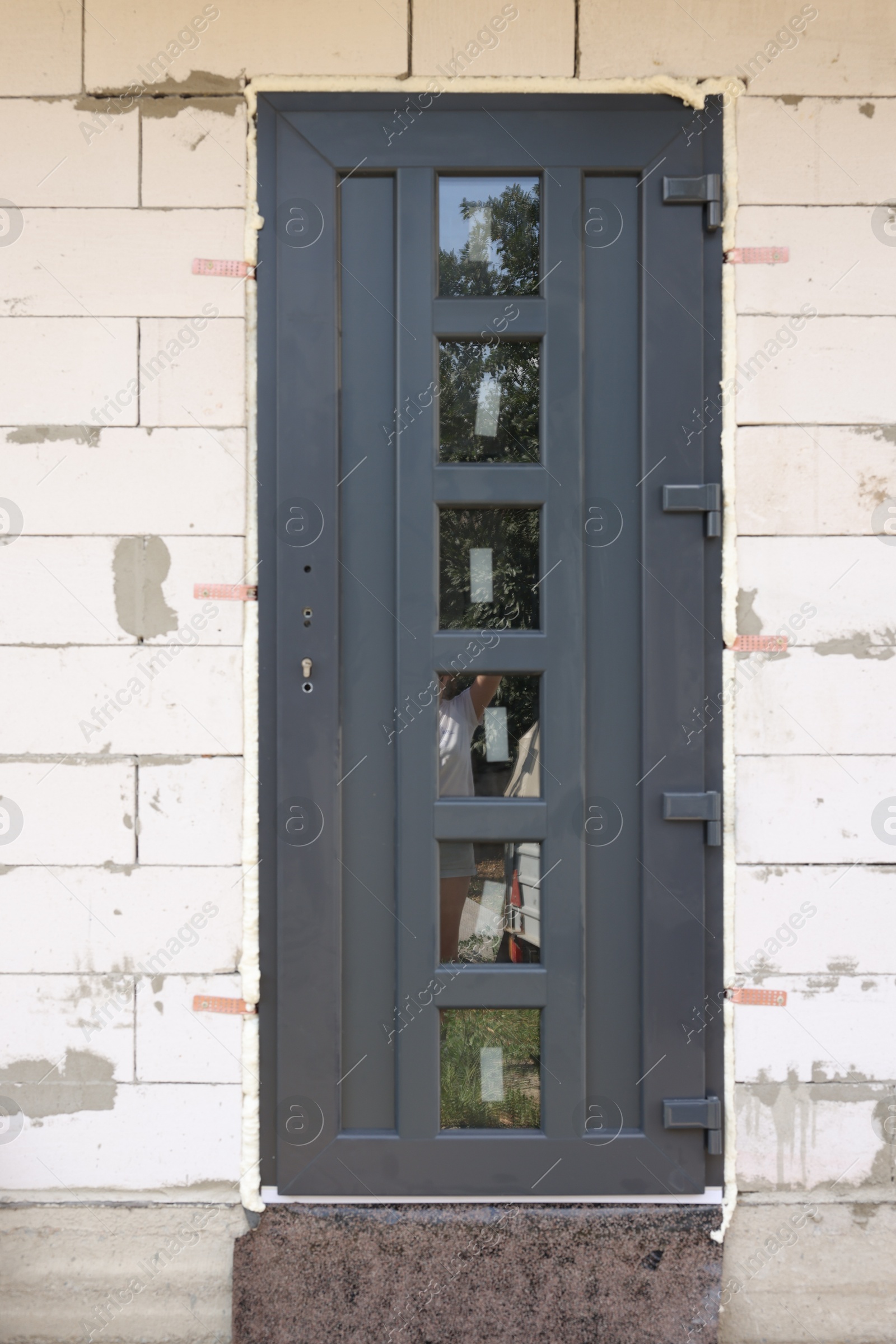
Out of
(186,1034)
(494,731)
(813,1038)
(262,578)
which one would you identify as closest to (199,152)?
(262,578)

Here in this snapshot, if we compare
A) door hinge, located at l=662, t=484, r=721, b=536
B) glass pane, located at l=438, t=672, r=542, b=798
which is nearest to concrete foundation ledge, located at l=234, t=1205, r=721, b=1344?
glass pane, located at l=438, t=672, r=542, b=798

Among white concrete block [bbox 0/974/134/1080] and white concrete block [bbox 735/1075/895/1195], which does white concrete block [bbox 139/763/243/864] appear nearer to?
white concrete block [bbox 0/974/134/1080]

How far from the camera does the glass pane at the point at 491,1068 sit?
1989mm

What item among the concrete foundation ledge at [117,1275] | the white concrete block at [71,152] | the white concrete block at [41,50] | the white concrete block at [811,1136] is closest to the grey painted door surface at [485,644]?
the white concrete block at [811,1136]

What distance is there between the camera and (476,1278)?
6.23 feet

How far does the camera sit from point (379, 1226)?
1.92 meters

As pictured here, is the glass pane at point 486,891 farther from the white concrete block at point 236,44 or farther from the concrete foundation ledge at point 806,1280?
the white concrete block at point 236,44

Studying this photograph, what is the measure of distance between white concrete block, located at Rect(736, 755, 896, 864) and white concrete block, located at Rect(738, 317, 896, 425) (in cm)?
83

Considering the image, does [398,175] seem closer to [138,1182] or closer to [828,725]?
[828,725]

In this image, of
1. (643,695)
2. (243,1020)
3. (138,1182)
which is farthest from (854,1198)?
(138,1182)

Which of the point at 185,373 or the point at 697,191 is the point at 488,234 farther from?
the point at 185,373

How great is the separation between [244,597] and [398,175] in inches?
42.0

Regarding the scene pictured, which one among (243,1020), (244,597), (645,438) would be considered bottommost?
(243,1020)

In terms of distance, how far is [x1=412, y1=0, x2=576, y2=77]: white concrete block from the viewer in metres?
1.95
